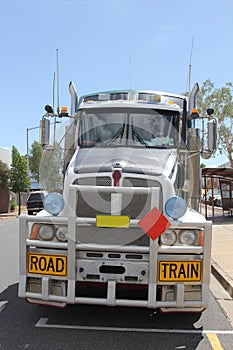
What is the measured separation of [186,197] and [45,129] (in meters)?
2.62

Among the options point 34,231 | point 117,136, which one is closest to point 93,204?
point 34,231

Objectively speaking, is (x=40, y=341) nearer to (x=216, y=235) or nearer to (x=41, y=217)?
(x=41, y=217)

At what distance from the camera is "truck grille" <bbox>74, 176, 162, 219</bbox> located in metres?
5.10

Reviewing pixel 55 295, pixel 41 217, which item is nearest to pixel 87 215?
pixel 41 217

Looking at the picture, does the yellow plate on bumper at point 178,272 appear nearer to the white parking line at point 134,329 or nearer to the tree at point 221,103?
the white parking line at point 134,329

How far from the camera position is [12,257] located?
1067 centimetres

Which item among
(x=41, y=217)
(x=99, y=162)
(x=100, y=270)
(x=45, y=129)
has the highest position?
(x=45, y=129)

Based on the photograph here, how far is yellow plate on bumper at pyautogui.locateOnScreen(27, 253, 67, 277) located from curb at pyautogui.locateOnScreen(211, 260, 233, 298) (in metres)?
3.52

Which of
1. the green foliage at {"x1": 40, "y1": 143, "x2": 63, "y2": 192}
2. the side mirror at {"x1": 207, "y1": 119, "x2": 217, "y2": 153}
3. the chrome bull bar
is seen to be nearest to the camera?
the chrome bull bar

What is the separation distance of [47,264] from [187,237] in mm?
1672

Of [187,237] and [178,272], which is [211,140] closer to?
[187,237]

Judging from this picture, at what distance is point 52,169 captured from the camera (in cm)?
686

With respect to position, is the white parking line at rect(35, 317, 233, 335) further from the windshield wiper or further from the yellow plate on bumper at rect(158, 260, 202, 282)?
the windshield wiper

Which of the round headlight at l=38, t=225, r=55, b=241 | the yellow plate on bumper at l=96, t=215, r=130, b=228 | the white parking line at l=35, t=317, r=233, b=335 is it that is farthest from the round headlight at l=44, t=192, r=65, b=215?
the white parking line at l=35, t=317, r=233, b=335
